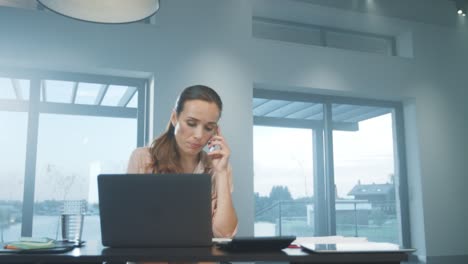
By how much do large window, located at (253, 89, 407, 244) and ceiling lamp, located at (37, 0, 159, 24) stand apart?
3.01 metres

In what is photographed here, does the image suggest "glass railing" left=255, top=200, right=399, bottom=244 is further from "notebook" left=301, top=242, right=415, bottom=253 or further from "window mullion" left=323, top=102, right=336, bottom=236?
"notebook" left=301, top=242, right=415, bottom=253

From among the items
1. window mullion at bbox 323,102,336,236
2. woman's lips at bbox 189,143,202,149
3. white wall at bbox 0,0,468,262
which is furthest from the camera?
window mullion at bbox 323,102,336,236

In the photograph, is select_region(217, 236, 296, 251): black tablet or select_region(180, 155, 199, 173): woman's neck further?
select_region(180, 155, 199, 173): woman's neck

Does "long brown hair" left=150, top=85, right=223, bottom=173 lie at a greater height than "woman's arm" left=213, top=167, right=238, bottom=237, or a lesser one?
greater

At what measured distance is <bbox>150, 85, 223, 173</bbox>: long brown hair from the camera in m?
1.80

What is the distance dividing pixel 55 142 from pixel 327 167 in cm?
280

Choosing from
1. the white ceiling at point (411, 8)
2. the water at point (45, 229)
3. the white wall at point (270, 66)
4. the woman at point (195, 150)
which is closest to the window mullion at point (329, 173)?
the white wall at point (270, 66)

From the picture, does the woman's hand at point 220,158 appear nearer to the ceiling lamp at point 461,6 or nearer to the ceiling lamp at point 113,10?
the ceiling lamp at point 113,10

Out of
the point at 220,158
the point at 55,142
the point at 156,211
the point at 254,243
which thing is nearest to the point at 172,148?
the point at 220,158

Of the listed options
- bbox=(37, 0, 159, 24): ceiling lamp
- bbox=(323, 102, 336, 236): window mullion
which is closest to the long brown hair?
bbox=(37, 0, 159, 24): ceiling lamp

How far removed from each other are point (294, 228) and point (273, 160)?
0.77 metres

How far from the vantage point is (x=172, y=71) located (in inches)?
165

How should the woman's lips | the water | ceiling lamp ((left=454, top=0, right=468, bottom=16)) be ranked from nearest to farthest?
1. the woman's lips
2. the water
3. ceiling lamp ((left=454, top=0, right=468, bottom=16))

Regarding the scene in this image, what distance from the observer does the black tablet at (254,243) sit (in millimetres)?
1084
